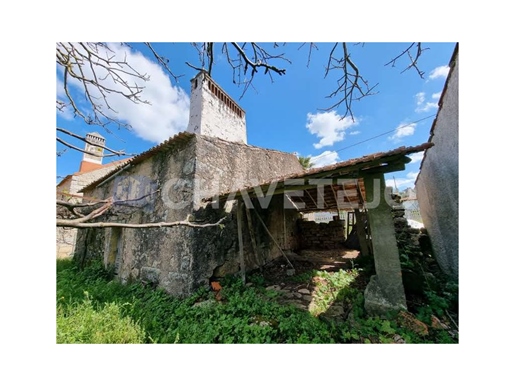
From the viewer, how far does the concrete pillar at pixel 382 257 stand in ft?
8.83

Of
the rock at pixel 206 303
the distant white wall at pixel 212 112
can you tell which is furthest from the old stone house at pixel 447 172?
the distant white wall at pixel 212 112

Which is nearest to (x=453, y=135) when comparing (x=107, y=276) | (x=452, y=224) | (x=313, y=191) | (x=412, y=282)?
(x=452, y=224)

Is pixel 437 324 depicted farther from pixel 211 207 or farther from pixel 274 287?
pixel 211 207

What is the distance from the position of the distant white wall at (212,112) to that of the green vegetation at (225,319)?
214 inches

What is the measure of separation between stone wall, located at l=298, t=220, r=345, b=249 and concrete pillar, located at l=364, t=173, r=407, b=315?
6.39 meters

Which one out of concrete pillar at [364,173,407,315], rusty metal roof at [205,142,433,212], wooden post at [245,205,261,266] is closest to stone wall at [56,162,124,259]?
Answer: wooden post at [245,205,261,266]

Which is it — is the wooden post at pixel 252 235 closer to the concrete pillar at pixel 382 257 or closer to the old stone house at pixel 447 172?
the concrete pillar at pixel 382 257

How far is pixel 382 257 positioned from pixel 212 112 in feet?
25.1

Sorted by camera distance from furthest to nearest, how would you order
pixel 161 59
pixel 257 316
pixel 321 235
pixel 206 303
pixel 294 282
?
pixel 321 235 < pixel 294 282 < pixel 206 303 < pixel 257 316 < pixel 161 59

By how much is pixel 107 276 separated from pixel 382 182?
6.70 metres

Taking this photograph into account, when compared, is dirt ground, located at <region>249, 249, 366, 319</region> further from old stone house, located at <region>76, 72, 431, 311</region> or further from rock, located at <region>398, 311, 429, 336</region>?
rock, located at <region>398, 311, 429, 336</region>

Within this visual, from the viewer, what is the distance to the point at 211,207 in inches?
171

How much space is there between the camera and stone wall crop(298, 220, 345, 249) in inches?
360

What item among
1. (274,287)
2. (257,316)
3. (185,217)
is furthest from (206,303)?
(185,217)
